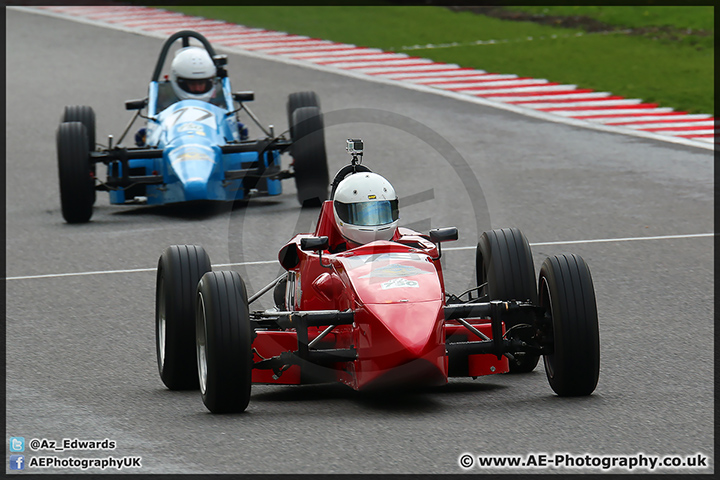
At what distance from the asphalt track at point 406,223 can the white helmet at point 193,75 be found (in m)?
1.44

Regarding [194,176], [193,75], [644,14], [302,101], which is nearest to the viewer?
[194,176]

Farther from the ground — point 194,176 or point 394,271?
point 194,176

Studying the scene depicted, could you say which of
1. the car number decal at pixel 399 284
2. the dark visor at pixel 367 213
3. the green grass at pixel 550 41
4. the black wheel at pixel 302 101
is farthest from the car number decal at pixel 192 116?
the green grass at pixel 550 41

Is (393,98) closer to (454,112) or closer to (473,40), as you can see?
(454,112)

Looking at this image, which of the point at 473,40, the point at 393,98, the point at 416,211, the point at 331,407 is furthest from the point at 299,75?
the point at 331,407

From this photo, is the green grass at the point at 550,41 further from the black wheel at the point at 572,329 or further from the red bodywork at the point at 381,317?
the black wheel at the point at 572,329

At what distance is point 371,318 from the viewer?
710cm

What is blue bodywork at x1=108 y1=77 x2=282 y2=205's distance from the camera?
46.1 feet

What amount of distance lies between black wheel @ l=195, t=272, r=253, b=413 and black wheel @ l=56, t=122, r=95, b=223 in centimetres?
719

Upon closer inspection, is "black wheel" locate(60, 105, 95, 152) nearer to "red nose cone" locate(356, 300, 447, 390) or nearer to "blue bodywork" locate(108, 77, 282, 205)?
"blue bodywork" locate(108, 77, 282, 205)

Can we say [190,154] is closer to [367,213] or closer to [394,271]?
[367,213]

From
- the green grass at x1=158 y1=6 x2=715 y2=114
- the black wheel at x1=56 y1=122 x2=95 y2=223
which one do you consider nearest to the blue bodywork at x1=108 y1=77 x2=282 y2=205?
the black wheel at x1=56 y1=122 x2=95 y2=223

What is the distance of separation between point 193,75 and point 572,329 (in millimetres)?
8991

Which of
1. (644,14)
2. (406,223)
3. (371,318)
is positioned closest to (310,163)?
(406,223)
